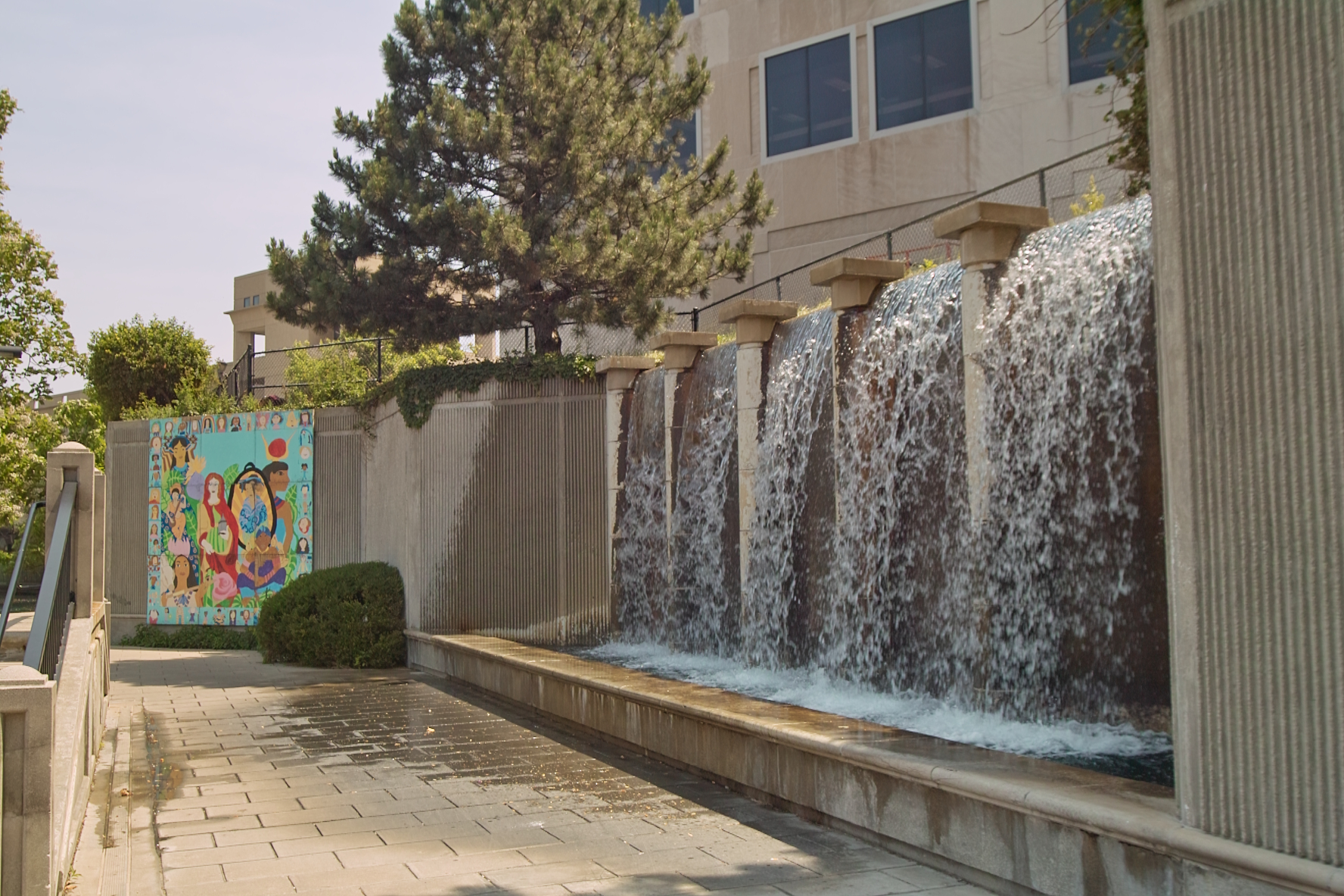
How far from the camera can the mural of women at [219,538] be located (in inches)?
762

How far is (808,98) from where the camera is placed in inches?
894

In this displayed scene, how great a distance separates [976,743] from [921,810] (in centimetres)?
138

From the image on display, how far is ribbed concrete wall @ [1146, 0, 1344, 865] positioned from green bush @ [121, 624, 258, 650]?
54.3 feet

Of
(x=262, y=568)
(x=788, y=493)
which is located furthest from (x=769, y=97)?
(x=788, y=493)

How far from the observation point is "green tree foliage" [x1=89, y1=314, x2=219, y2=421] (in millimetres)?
25156

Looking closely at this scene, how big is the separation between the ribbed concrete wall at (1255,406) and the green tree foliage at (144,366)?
76.0 feet

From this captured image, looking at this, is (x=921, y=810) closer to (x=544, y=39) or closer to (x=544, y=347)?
(x=544, y=347)

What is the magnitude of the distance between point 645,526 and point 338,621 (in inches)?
192

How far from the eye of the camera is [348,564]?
679 inches

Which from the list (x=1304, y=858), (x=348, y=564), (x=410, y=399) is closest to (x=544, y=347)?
(x=410, y=399)

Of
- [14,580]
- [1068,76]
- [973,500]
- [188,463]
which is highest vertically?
[1068,76]

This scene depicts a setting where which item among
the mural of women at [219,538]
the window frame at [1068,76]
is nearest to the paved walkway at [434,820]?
the mural of women at [219,538]

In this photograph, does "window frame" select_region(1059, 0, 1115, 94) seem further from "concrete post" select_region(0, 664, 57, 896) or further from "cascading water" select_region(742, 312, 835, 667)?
"concrete post" select_region(0, 664, 57, 896)

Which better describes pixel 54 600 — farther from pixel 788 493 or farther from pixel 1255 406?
pixel 788 493
